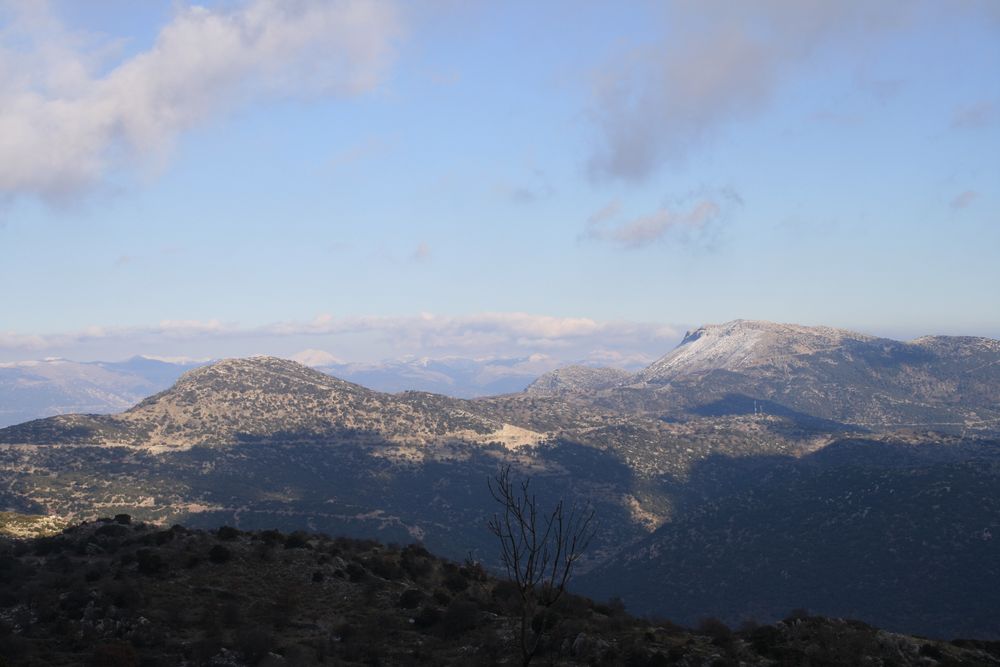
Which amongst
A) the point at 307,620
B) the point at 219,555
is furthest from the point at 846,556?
the point at 307,620

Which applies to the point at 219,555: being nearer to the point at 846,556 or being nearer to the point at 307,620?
the point at 307,620

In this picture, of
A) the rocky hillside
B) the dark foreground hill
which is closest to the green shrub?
the dark foreground hill

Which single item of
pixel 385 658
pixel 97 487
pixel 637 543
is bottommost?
pixel 637 543

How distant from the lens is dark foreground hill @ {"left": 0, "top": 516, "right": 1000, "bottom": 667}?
3972cm

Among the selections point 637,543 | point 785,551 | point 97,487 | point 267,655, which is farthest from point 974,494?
point 97,487

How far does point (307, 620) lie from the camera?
48062 mm

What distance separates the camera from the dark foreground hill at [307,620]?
39.7 meters

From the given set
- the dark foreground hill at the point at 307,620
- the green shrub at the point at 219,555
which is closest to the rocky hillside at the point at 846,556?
the dark foreground hill at the point at 307,620

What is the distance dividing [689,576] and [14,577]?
128934mm

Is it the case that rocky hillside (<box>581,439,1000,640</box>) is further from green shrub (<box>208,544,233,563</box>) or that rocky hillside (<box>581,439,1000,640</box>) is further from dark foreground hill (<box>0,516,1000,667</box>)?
green shrub (<box>208,544,233,563</box>)

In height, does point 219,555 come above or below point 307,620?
above

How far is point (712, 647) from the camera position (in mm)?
41688

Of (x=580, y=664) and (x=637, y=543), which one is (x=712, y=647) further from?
(x=637, y=543)

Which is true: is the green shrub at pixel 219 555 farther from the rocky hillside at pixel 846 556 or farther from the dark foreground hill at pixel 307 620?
the rocky hillside at pixel 846 556
